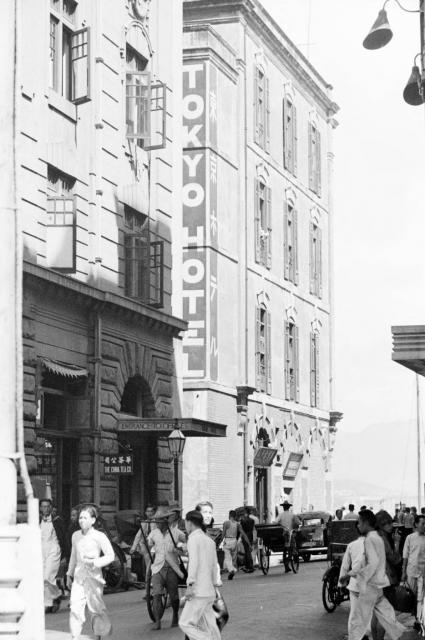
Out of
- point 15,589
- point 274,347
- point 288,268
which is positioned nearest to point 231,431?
point 274,347

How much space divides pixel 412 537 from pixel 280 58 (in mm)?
35005

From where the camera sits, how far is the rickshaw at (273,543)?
3284cm

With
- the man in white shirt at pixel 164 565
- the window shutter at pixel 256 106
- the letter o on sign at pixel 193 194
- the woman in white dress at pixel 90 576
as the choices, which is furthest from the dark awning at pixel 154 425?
the window shutter at pixel 256 106

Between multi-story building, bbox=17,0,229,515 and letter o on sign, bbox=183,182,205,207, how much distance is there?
5825mm

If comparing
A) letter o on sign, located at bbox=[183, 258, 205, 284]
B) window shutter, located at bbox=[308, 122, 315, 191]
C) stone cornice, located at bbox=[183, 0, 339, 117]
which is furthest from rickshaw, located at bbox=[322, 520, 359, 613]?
window shutter, located at bbox=[308, 122, 315, 191]

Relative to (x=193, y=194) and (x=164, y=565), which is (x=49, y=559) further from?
(x=193, y=194)

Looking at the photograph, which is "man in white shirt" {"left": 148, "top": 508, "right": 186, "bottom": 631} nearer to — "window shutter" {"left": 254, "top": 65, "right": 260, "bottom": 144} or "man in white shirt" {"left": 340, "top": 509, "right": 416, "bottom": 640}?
"man in white shirt" {"left": 340, "top": 509, "right": 416, "bottom": 640}

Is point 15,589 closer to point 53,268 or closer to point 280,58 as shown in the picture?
point 53,268

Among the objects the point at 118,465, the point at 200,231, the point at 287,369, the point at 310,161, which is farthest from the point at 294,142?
the point at 118,465

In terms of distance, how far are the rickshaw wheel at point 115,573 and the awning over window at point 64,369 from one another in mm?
4037

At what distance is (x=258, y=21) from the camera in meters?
47.0

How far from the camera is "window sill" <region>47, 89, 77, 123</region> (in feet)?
94.5

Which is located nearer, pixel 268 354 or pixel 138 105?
pixel 138 105

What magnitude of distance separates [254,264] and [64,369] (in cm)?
1891
